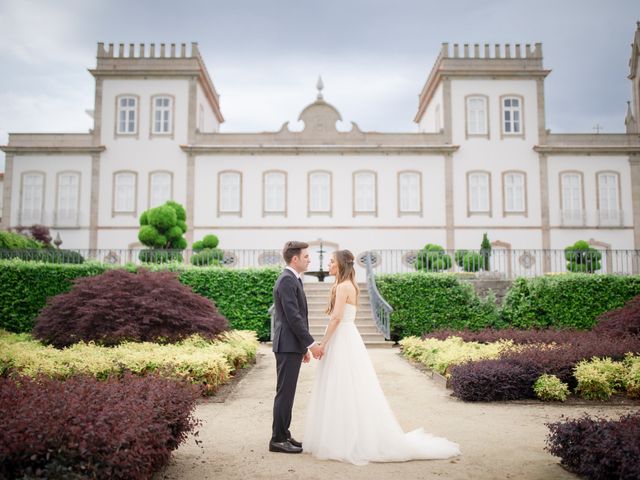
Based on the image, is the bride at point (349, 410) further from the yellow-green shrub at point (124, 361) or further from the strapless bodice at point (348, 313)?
the yellow-green shrub at point (124, 361)

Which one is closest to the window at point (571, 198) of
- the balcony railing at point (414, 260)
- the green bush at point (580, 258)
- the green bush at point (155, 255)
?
the balcony railing at point (414, 260)

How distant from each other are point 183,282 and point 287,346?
9702 mm

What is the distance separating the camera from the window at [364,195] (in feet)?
84.2

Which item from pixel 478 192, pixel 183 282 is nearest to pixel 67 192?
pixel 183 282

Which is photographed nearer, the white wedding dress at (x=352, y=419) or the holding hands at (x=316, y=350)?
the white wedding dress at (x=352, y=419)

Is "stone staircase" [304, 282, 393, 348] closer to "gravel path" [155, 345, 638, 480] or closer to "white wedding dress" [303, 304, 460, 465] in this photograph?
"gravel path" [155, 345, 638, 480]

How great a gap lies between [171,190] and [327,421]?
73.8 feet

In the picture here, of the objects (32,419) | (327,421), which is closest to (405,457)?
(327,421)

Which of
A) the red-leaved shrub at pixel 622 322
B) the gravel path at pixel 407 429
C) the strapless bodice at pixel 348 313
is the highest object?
the strapless bodice at pixel 348 313

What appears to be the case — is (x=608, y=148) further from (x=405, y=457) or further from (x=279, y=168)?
(x=405, y=457)

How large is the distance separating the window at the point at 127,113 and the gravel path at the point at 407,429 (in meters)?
20.9

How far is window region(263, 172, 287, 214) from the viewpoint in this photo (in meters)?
25.7

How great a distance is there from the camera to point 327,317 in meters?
14.6

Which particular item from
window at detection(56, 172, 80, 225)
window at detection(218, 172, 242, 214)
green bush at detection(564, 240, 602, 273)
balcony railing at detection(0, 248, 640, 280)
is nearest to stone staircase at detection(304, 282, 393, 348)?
balcony railing at detection(0, 248, 640, 280)
